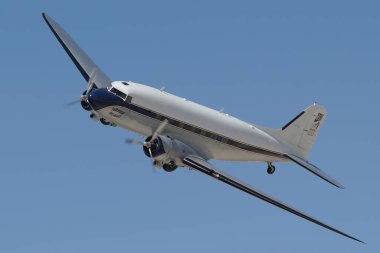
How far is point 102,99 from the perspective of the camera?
4788cm

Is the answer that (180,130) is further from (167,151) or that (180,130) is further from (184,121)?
(167,151)

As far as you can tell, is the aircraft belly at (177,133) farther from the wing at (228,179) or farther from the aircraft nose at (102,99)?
the wing at (228,179)

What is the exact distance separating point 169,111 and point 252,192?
759cm

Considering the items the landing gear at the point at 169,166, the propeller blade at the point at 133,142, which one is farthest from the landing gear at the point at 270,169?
the propeller blade at the point at 133,142

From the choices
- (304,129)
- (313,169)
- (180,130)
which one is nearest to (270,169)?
(313,169)

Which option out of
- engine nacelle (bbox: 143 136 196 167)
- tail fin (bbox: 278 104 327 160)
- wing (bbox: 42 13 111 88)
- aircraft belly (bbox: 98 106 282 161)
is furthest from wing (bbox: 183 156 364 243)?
tail fin (bbox: 278 104 327 160)

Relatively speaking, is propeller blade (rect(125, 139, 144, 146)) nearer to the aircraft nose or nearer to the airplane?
the airplane

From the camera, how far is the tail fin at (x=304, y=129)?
59.3 metres

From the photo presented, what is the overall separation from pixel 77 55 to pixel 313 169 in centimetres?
2028

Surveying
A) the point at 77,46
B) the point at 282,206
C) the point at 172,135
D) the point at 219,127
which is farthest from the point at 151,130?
the point at 77,46

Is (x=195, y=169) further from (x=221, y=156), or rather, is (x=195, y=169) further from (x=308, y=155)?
(x=308, y=155)

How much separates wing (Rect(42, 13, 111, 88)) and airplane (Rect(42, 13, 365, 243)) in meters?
0.17

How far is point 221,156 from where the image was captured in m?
52.8

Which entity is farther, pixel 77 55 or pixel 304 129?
pixel 304 129
